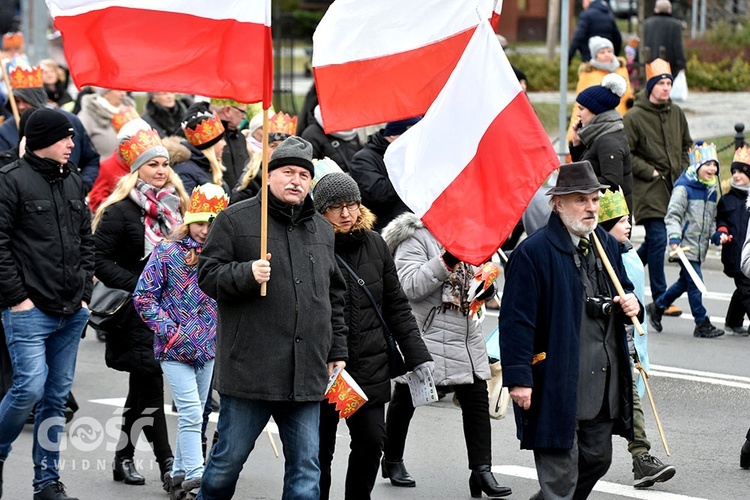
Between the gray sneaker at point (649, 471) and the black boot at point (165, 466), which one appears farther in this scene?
the black boot at point (165, 466)

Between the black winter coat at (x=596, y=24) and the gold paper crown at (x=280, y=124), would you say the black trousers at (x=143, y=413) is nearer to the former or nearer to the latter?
the gold paper crown at (x=280, y=124)

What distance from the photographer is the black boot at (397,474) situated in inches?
310

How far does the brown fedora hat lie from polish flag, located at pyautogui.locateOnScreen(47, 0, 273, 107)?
4.86 ft

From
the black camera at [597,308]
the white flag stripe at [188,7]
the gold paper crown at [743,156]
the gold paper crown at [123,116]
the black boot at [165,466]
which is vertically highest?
the white flag stripe at [188,7]

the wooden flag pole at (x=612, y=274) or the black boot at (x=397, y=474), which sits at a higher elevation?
the wooden flag pole at (x=612, y=274)

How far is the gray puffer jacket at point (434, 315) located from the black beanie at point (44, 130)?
194cm

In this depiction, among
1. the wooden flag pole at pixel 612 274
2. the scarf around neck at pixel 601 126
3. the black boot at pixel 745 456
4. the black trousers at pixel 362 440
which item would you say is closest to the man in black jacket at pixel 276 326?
the black trousers at pixel 362 440

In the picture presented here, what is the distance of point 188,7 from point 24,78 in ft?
17.7

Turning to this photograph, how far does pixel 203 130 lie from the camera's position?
32.2 ft

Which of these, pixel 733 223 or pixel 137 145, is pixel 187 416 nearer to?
pixel 137 145

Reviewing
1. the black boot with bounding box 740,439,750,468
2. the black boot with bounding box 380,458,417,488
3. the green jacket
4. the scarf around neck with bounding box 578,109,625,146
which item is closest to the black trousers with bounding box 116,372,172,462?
the black boot with bounding box 380,458,417,488

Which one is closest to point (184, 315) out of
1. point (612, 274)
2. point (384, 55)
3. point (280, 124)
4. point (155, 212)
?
point (155, 212)

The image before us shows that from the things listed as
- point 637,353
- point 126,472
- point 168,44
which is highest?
point 168,44

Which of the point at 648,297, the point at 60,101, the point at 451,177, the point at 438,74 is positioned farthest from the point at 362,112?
the point at 60,101
